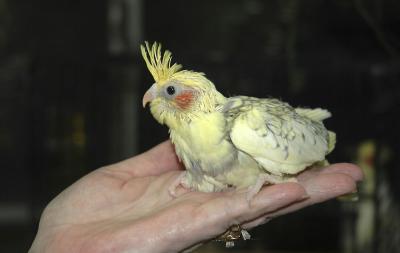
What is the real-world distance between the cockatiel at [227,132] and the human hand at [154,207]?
0.27 feet

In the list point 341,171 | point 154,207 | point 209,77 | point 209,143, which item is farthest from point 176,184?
point 209,77

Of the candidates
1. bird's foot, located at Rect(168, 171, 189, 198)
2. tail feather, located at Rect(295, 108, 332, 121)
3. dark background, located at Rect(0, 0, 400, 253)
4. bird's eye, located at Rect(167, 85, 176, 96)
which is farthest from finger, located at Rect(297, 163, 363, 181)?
dark background, located at Rect(0, 0, 400, 253)

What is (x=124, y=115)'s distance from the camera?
2533mm

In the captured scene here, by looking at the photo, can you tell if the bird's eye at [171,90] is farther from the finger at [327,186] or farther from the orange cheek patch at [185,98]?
the finger at [327,186]

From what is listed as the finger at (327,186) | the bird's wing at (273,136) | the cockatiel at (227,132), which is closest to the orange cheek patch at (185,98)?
the cockatiel at (227,132)

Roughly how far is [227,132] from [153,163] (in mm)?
544

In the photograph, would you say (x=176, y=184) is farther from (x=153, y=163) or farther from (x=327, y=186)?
(x=327, y=186)

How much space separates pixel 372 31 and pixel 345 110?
0.41 meters

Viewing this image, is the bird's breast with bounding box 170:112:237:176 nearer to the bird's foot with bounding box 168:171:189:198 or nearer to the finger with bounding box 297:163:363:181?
the bird's foot with bounding box 168:171:189:198

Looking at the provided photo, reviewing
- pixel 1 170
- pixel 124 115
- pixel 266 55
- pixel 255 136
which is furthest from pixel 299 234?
pixel 1 170

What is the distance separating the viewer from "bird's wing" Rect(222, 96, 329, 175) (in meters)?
1.40

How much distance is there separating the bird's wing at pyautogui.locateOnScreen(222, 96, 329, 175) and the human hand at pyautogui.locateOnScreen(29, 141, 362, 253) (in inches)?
3.2

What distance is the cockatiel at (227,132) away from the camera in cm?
141

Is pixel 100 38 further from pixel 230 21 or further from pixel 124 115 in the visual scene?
pixel 230 21
